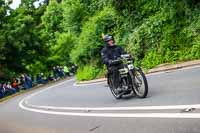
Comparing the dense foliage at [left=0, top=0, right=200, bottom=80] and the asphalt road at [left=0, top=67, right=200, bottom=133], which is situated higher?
the dense foliage at [left=0, top=0, right=200, bottom=80]

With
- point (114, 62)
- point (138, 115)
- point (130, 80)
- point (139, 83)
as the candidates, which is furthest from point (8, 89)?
point (138, 115)

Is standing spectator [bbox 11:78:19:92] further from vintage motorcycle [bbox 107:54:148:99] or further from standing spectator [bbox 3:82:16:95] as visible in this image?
vintage motorcycle [bbox 107:54:148:99]

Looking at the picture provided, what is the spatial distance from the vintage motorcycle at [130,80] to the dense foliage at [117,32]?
569 centimetres

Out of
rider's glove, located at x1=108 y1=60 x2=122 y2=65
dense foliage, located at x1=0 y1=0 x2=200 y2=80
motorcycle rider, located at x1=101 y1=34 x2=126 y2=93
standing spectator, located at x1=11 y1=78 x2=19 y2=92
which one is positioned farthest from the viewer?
standing spectator, located at x1=11 y1=78 x2=19 y2=92

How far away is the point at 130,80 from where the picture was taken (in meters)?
11.6

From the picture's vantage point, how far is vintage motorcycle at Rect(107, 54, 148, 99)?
11.2 meters

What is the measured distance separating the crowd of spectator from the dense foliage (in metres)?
1.48

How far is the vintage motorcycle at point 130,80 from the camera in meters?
11.2

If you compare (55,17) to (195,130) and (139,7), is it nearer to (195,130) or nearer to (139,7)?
(139,7)

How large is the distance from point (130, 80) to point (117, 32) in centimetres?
1259

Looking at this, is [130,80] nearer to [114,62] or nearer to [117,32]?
[114,62]

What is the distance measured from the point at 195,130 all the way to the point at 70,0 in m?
27.2

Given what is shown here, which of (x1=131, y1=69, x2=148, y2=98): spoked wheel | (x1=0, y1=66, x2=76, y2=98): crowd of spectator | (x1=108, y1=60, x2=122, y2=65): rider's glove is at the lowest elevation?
(x1=0, y1=66, x2=76, y2=98): crowd of spectator

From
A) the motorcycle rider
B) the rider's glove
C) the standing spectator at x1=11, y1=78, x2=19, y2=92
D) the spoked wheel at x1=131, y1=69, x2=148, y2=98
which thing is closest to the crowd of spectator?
the standing spectator at x1=11, y1=78, x2=19, y2=92
